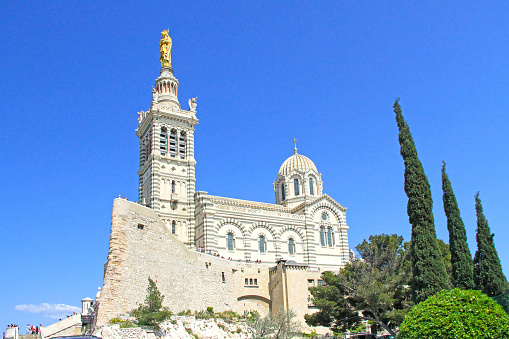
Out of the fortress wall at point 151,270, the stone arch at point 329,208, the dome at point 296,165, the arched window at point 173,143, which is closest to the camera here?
the fortress wall at point 151,270

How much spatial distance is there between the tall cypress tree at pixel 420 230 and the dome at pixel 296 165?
27.4m

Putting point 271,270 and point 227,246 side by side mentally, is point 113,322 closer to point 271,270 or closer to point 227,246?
point 271,270

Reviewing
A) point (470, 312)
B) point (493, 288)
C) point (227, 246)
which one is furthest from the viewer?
point (227, 246)

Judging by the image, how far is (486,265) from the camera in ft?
81.6

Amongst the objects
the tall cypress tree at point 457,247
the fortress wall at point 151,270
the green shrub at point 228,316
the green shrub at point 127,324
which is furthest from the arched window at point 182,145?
the tall cypress tree at point 457,247

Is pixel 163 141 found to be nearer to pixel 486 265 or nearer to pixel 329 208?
pixel 329 208

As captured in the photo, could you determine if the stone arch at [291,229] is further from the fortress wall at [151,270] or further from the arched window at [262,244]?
the fortress wall at [151,270]

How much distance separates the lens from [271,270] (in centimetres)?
3959

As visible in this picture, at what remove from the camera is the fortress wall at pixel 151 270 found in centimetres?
2661

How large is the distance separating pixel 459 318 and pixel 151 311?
16195 millimetres

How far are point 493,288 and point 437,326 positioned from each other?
8.51 meters

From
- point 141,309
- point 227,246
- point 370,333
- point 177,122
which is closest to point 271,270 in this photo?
point 227,246

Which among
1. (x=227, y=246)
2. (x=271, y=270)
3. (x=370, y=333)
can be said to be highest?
(x=227, y=246)

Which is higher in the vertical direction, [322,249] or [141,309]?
[322,249]
